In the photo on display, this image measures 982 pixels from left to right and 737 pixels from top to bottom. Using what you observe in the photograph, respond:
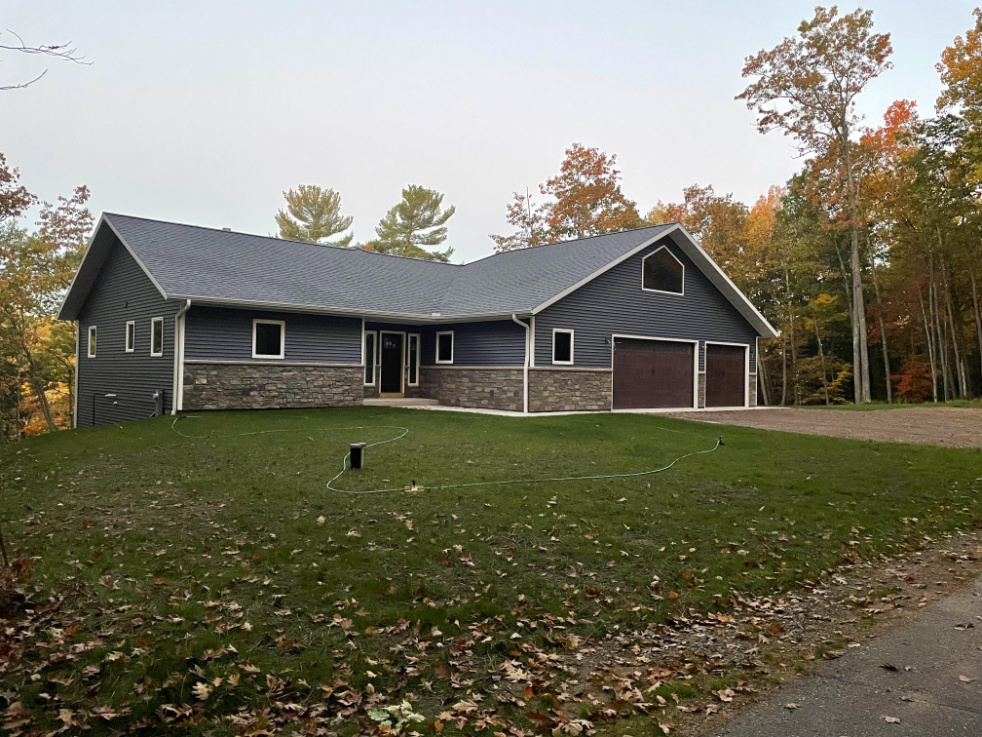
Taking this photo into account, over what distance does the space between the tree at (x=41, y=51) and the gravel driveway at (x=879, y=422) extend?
13543 mm

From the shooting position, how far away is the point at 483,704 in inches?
135

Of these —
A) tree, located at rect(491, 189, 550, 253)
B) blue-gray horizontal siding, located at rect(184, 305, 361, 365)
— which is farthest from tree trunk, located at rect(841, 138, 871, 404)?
blue-gray horizontal siding, located at rect(184, 305, 361, 365)

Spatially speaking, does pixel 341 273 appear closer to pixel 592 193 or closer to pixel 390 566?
pixel 390 566

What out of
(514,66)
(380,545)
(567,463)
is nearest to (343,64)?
(514,66)

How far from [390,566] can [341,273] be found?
653 inches

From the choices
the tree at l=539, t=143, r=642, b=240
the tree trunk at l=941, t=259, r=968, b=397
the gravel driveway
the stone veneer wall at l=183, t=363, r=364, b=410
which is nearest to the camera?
the gravel driveway

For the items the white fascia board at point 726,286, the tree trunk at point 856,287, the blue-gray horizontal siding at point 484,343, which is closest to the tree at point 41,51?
the blue-gray horizontal siding at point 484,343

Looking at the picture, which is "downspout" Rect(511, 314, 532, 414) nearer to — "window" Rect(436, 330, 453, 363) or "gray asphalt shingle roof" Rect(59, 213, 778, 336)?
"gray asphalt shingle roof" Rect(59, 213, 778, 336)

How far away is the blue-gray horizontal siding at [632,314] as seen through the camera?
713 inches

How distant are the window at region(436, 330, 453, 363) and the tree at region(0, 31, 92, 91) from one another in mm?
15743

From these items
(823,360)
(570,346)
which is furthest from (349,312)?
(823,360)

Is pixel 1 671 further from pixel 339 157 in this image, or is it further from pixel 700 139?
pixel 339 157

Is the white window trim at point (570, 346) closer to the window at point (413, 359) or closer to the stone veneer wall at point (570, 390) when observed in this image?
the stone veneer wall at point (570, 390)

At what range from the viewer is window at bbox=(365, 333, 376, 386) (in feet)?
65.2
